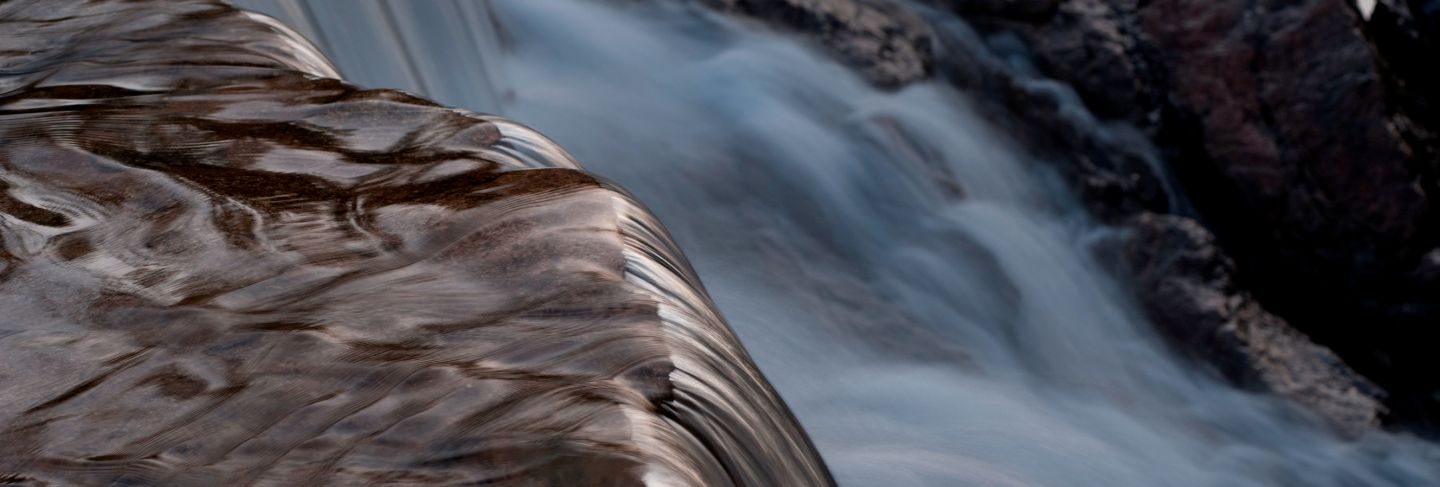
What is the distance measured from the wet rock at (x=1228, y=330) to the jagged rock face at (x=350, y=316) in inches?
135

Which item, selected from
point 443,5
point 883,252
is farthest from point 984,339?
point 443,5

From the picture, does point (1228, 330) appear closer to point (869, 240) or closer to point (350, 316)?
point (869, 240)

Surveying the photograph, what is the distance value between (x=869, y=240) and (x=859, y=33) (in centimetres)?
113

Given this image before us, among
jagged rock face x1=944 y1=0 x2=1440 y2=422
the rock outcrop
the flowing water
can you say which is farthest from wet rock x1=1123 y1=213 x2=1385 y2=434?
jagged rock face x1=944 y1=0 x2=1440 y2=422

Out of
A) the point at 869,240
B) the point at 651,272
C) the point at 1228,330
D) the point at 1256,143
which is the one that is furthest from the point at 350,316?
the point at 1256,143

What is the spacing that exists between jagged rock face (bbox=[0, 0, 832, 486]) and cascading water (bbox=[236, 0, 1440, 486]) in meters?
1.71

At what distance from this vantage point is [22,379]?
1.06m

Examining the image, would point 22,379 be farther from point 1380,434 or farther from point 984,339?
point 1380,434

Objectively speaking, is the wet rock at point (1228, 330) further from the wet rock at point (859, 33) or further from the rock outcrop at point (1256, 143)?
the wet rock at point (859, 33)

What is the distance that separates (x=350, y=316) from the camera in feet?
3.64

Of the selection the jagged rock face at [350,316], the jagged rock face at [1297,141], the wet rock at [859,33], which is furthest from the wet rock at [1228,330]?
the jagged rock face at [350,316]

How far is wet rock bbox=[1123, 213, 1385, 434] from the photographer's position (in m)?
4.29

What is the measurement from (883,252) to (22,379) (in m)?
3.37

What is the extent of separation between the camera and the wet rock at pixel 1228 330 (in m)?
4.29
